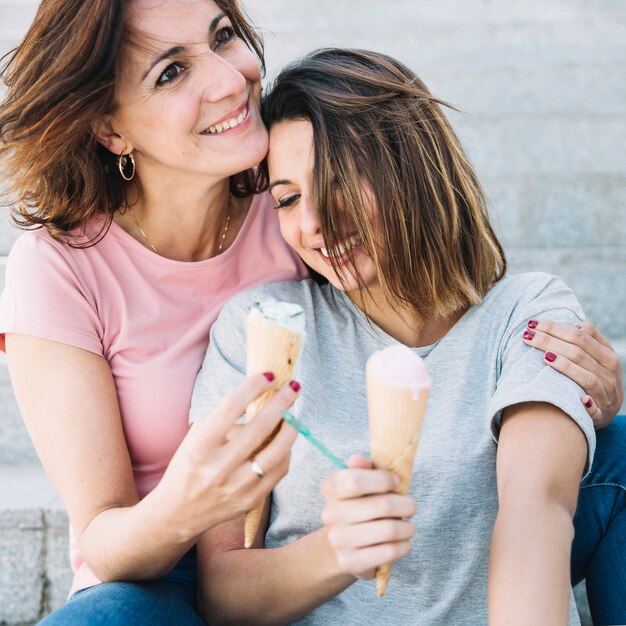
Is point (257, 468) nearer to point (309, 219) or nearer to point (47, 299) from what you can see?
point (309, 219)

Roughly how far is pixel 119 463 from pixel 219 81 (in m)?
0.80

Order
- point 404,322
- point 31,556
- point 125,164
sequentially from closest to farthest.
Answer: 1. point 404,322
2. point 125,164
3. point 31,556

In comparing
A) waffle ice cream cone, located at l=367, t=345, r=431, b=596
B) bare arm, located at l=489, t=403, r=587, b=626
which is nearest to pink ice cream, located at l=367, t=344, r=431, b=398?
waffle ice cream cone, located at l=367, t=345, r=431, b=596

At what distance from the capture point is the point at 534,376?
143 centimetres

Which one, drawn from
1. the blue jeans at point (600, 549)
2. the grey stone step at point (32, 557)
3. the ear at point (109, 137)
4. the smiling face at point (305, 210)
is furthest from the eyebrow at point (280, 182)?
the grey stone step at point (32, 557)

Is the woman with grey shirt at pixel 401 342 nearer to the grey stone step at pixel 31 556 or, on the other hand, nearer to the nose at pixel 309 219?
the nose at pixel 309 219

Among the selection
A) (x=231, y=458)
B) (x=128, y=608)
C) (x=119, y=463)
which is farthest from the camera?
(x=119, y=463)

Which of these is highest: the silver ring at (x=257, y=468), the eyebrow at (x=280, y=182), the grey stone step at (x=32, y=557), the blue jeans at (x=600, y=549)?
the eyebrow at (x=280, y=182)

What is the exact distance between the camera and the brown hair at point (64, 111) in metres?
1.58

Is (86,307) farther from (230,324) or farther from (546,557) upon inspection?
(546,557)

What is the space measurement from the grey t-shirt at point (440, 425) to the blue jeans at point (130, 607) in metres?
0.23

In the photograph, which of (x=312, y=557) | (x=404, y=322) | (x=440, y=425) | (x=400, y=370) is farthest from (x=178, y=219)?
(x=400, y=370)

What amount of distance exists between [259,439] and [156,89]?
0.89m

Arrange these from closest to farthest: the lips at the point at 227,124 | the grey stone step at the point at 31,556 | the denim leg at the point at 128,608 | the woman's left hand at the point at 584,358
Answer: the denim leg at the point at 128,608 < the woman's left hand at the point at 584,358 < the lips at the point at 227,124 < the grey stone step at the point at 31,556
